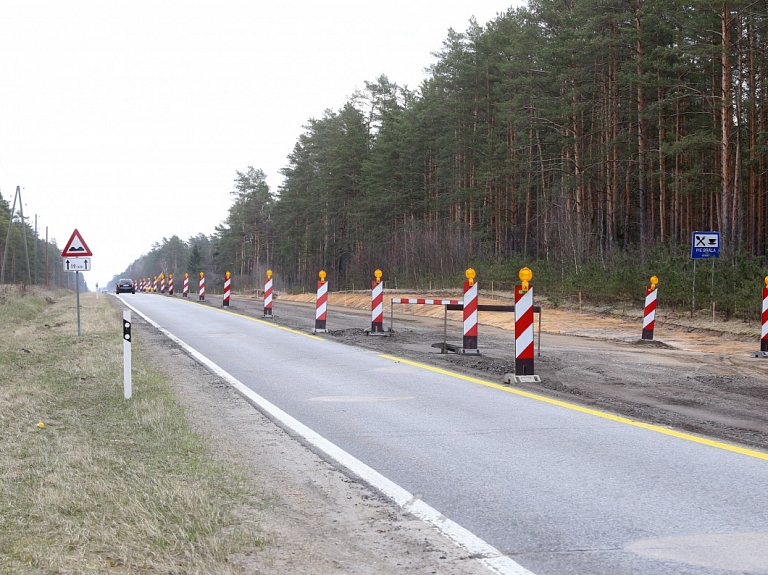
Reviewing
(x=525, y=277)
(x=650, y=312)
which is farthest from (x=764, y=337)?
(x=525, y=277)

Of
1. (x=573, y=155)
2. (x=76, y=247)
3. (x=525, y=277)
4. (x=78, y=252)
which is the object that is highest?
(x=573, y=155)

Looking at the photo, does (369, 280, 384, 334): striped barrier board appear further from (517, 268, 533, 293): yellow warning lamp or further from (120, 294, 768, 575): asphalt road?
(517, 268, 533, 293): yellow warning lamp

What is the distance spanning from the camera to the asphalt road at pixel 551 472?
164 inches

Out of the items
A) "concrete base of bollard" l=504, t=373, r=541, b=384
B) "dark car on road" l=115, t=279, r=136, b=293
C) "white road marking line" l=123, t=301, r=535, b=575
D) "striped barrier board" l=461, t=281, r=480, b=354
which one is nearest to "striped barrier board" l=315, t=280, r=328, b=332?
"striped barrier board" l=461, t=281, r=480, b=354

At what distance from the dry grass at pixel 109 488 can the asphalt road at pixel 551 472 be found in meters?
1.40

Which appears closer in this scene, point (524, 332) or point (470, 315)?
point (524, 332)

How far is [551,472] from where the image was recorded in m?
5.85

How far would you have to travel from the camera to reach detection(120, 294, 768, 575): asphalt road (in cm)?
416

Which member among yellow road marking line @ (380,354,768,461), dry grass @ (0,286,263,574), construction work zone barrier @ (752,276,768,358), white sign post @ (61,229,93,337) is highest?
white sign post @ (61,229,93,337)

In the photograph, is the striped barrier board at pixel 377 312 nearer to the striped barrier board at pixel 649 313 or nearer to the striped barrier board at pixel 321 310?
the striped barrier board at pixel 321 310

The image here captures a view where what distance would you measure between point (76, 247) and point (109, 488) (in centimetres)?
1383

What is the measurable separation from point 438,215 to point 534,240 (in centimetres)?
1132

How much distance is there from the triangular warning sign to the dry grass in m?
7.99

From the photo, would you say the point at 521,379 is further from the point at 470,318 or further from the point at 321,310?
the point at 321,310
